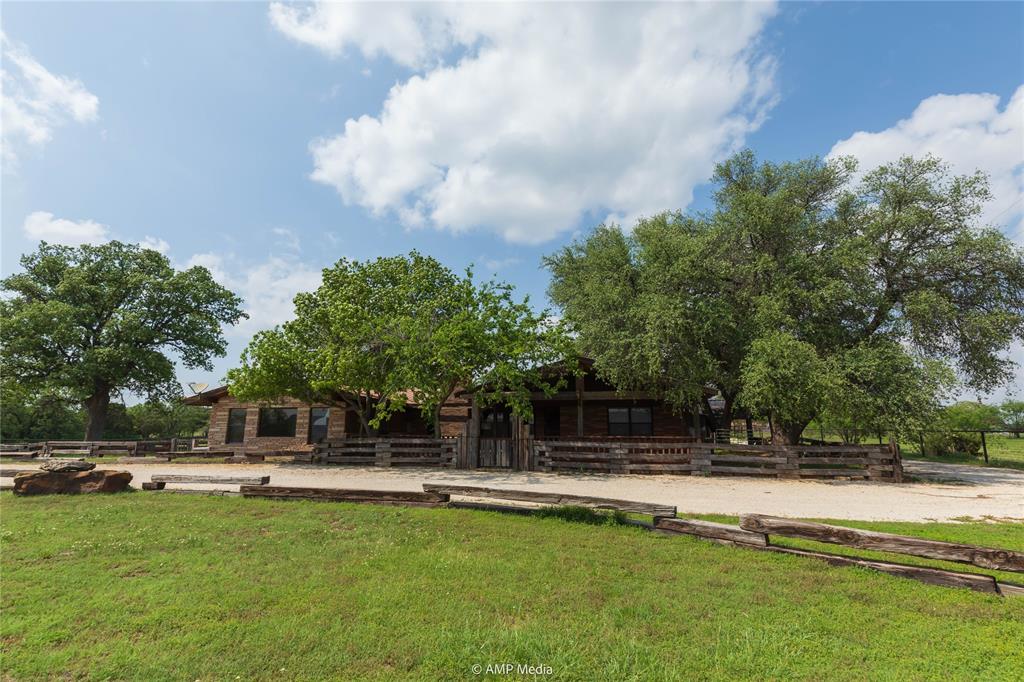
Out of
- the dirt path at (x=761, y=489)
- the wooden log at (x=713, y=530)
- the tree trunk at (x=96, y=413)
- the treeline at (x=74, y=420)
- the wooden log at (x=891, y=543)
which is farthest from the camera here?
the treeline at (x=74, y=420)

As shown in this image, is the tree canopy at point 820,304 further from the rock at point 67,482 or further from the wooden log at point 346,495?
the rock at point 67,482

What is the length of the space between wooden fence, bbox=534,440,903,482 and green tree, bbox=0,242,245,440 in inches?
1105

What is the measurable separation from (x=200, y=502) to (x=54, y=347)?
28.7 meters

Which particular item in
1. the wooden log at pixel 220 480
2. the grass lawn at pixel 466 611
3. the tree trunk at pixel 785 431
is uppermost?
the tree trunk at pixel 785 431

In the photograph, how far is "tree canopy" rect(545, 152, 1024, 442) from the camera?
54.5ft

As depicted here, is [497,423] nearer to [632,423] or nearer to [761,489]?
[632,423]

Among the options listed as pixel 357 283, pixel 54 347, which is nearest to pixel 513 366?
pixel 357 283

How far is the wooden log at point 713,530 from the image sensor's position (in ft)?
21.9

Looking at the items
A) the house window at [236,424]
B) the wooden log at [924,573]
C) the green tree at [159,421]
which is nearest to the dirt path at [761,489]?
the wooden log at [924,573]

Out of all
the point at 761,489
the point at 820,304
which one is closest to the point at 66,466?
the point at 761,489

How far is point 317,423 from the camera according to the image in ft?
85.9

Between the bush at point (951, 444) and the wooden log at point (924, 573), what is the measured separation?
29.5 meters

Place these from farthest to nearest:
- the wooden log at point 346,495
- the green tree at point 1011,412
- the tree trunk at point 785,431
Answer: the green tree at point 1011,412 → the tree trunk at point 785,431 → the wooden log at point 346,495

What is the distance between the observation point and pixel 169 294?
32156 mm
